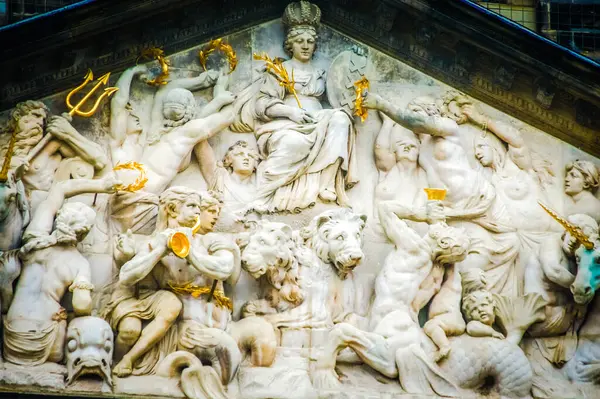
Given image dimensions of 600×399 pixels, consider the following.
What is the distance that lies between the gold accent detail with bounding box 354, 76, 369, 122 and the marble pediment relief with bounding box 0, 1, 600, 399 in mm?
26

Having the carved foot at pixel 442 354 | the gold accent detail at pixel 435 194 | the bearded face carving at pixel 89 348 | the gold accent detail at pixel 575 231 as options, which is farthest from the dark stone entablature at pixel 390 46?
the carved foot at pixel 442 354

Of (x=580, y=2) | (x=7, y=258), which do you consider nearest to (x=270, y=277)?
(x=7, y=258)

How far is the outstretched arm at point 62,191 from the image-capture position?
17812mm

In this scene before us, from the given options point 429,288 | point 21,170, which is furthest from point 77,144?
point 429,288

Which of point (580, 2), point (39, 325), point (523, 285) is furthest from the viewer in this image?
point (580, 2)

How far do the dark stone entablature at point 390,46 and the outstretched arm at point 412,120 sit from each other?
0.61 meters

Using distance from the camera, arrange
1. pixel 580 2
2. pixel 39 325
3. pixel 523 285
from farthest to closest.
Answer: pixel 580 2
pixel 523 285
pixel 39 325

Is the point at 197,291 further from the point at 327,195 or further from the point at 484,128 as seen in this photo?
the point at 484,128

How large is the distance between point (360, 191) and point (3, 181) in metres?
3.60

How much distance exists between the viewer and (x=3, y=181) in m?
17.6

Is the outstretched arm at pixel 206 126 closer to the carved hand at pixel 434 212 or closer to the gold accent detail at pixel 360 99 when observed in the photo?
the gold accent detail at pixel 360 99

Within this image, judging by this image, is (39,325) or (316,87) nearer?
(39,325)

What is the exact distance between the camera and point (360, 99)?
19.0 metres

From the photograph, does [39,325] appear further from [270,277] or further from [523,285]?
[523,285]
